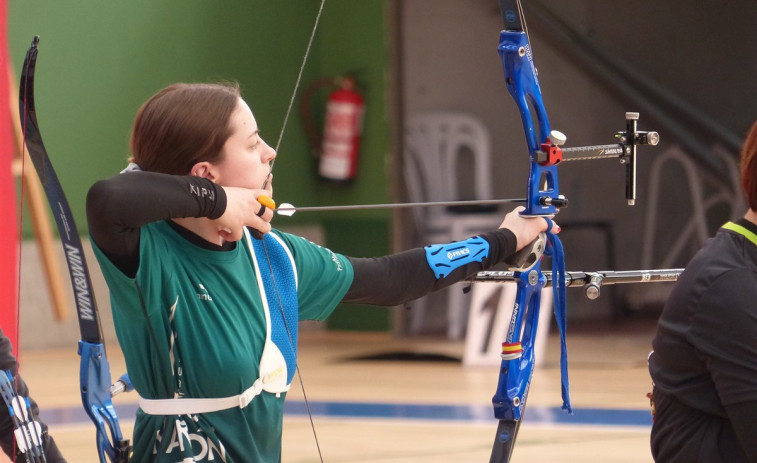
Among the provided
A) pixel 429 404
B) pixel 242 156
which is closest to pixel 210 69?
pixel 429 404

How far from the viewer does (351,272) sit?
2160mm

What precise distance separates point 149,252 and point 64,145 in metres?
5.37

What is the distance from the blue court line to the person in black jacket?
8.20ft

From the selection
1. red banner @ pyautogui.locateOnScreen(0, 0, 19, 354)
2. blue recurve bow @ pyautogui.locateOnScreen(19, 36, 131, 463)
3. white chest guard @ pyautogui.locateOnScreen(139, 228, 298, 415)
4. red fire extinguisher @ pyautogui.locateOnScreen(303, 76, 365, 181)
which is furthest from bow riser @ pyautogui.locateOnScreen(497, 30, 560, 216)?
red fire extinguisher @ pyautogui.locateOnScreen(303, 76, 365, 181)

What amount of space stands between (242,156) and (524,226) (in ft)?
2.51

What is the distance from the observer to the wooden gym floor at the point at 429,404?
4.14 metres

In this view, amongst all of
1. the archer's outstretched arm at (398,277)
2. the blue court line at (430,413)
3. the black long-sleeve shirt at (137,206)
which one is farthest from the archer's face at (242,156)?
the blue court line at (430,413)

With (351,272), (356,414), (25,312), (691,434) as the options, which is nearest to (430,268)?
(351,272)

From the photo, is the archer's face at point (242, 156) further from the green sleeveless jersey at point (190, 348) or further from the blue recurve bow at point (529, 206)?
the blue recurve bow at point (529, 206)

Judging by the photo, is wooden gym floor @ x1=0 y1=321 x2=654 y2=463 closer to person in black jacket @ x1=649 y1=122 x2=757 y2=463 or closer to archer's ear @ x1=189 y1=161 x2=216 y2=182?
person in black jacket @ x1=649 y1=122 x2=757 y2=463

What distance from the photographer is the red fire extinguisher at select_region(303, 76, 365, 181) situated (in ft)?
25.3

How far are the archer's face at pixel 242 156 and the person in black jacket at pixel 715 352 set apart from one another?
0.73 m

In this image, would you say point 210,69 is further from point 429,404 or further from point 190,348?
point 190,348

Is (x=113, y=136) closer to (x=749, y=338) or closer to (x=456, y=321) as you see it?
(x=456, y=321)
